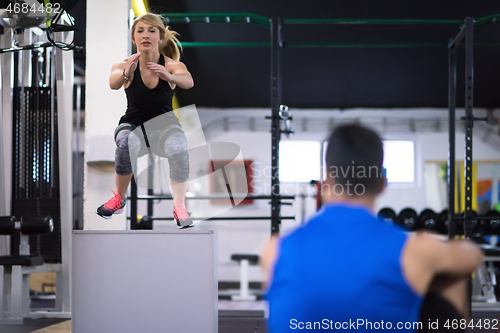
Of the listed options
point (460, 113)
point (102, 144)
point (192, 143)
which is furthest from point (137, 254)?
point (460, 113)

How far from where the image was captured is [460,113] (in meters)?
7.09

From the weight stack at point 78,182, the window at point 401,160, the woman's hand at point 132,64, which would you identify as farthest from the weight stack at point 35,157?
the window at point 401,160

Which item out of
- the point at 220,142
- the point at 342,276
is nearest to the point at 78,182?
the point at 220,142

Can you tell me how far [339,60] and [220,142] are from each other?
1.85 m

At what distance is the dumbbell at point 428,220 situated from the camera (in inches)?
257

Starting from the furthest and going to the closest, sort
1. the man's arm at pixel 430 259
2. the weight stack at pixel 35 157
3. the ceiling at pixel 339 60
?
the ceiling at pixel 339 60 < the weight stack at pixel 35 157 < the man's arm at pixel 430 259

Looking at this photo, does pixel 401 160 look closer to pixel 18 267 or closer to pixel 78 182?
pixel 78 182

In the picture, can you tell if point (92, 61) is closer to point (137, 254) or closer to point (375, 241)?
point (137, 254)

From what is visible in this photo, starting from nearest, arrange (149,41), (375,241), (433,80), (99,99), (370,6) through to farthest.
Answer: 1. (375,241)
2. (149,41)
3. (99,99)
4. (370,6)
5. (433,80)

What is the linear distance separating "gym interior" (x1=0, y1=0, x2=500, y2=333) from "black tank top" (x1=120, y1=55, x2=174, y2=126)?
0.72 ft

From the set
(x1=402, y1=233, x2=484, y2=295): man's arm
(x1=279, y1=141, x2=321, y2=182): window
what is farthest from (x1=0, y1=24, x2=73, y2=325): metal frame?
(x1=279, y1=141, x2=321, y2=182): window

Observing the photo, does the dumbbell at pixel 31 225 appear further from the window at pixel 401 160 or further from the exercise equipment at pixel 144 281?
the window at pixel 401 160

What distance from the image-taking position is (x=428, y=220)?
659 cm

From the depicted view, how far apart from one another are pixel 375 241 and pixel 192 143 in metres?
1.76
